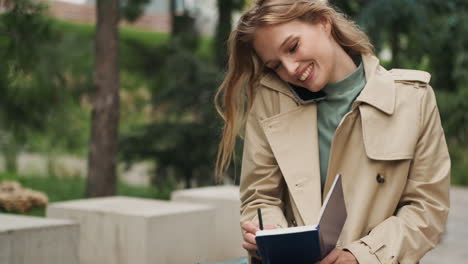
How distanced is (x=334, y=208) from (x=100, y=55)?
485 centimetres

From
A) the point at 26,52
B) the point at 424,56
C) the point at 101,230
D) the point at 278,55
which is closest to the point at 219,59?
the point at 424,56

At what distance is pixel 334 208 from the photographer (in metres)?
2.11

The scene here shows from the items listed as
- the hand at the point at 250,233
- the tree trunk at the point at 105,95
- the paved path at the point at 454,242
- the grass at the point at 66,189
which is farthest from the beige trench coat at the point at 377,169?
the grass at the point at 66,189

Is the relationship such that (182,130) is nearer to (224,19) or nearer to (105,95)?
(105,95)

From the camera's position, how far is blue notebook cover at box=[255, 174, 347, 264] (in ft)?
6.56

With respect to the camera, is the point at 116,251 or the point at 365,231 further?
the point at 116,251

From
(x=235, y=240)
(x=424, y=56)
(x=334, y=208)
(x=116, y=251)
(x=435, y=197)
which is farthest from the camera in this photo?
(x=424, y=56)

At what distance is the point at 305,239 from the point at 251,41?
2.53 ft

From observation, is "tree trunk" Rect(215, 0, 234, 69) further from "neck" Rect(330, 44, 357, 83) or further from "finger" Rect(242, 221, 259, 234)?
"finger" Rect(242, 221, 259, 234)

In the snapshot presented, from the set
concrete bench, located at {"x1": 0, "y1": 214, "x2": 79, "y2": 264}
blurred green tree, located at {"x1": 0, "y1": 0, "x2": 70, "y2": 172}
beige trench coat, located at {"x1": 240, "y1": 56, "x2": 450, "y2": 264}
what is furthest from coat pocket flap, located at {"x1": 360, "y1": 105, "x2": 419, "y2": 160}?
blurred green tree, located at {"x1": 0, "y1": 0, "x2": 70, "y2": 172}

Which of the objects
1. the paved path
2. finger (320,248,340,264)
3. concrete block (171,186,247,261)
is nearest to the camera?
finger (320,248,340,264)

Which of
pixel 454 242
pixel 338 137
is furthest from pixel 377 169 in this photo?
pixel 454 242

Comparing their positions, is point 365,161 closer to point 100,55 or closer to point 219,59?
point 100,55

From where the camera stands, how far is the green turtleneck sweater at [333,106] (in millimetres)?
2447
